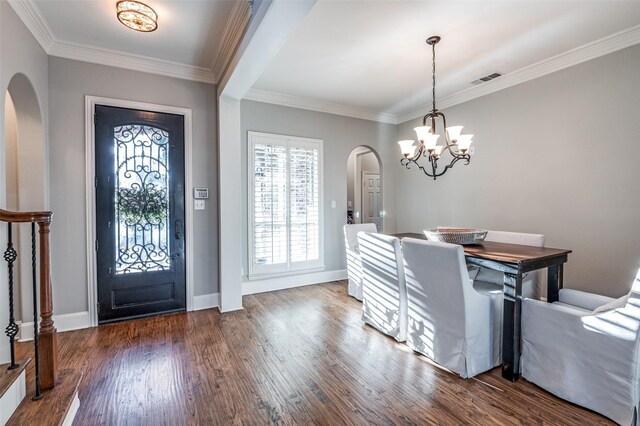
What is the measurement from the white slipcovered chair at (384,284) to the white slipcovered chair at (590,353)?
96cm

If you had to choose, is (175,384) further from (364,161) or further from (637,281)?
(364,161)

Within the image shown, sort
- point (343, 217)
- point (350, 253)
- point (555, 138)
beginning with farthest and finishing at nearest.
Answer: point (343, 217) → point (350, 253) → point (555, 138)

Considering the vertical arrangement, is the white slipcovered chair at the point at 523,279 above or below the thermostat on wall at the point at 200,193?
below

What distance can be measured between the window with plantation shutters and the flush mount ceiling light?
1791 mm

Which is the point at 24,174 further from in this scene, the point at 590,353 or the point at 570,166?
the point at 570,166

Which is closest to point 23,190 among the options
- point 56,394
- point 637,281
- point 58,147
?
point 58,147

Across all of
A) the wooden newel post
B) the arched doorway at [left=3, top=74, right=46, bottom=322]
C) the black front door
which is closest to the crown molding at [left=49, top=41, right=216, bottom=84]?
the black front door

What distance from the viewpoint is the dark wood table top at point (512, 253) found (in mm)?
2135

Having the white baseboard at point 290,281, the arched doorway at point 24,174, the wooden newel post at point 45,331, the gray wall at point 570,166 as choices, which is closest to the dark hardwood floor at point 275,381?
the wooden newel post at point 45,331

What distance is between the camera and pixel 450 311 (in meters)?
2.24

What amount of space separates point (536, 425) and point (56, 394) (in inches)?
114

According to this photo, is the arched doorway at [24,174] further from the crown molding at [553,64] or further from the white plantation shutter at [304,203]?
the crown molding at [553,64]

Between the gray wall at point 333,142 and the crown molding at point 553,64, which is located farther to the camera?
the gray wall at point 333,142

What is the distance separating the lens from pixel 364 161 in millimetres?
6883
